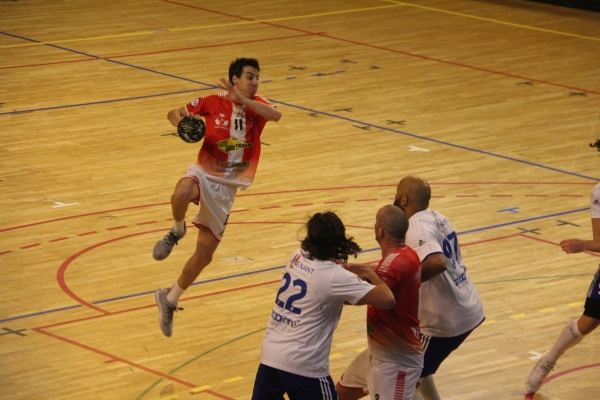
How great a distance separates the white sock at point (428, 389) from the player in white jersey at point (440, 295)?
128 millimetres

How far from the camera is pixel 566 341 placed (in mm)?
8398

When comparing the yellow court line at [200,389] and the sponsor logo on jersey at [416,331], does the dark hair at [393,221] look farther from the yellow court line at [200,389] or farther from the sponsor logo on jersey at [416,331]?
the yellow court line at [200,389]

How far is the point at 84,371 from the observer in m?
8.94

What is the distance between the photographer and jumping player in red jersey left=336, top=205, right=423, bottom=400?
22.0 feet

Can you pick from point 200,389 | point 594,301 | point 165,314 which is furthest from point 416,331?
point 165,314


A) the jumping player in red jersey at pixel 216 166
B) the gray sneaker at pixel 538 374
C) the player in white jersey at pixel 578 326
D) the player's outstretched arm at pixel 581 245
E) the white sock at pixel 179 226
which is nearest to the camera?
the player's outstretched arm at pixel 581 245

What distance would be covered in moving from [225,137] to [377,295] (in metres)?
3.68

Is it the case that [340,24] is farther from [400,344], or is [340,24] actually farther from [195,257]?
[400,344]

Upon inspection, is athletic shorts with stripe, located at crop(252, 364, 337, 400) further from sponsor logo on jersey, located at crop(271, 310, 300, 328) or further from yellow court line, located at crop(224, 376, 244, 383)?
yellow court line, located at crop(224, 376, 244, 383)

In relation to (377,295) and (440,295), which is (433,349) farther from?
(377,295)

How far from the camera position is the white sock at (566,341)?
8359mm

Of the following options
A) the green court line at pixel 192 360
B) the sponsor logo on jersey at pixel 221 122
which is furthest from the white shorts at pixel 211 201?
the green court line at pixel 192 360

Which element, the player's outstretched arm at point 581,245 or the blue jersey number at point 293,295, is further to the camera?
the player's outstretched arm at point 581,245

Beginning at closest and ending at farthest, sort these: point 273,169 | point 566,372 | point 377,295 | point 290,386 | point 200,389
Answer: point 377,295, point 290,386, point 200,389, point 566,372, point 273,169
